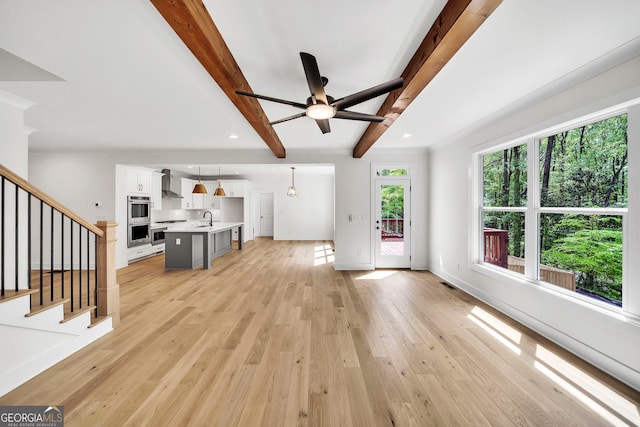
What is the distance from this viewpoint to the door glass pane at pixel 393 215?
4.93m

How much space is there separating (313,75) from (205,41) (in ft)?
2.25

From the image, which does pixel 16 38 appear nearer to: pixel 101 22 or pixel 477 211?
pixel 101 22

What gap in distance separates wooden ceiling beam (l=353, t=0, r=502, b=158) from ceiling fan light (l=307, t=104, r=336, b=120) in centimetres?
68

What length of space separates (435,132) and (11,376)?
5.08 metres

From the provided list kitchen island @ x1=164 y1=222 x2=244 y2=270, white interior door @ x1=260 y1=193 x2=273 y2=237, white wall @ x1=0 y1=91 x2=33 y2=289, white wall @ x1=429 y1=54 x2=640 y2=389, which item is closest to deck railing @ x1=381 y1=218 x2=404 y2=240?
white wall @ x1=429 y1=54 x2=640 y2=389

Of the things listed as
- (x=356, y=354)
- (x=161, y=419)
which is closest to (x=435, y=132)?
(x=356, y=354)

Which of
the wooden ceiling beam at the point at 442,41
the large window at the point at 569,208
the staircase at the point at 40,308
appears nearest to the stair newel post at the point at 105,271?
the staircase at the point at 40,308

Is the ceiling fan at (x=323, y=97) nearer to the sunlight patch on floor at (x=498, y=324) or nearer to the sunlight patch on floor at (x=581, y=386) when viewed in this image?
the sunlight patch on floor at (x=581, y=386)

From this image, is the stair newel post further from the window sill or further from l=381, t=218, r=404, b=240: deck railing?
the window sill

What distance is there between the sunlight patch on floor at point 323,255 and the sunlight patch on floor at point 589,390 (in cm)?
402

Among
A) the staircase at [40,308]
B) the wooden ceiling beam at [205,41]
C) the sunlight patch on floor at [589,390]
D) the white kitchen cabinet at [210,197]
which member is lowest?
the sunlight patch on floor at [589,390]

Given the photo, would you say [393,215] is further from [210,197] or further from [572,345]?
[210,197]

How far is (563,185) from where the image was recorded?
240 centimetres

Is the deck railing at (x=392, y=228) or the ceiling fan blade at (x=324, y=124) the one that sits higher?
the ceiling fan blade at (x=324, y=124)
